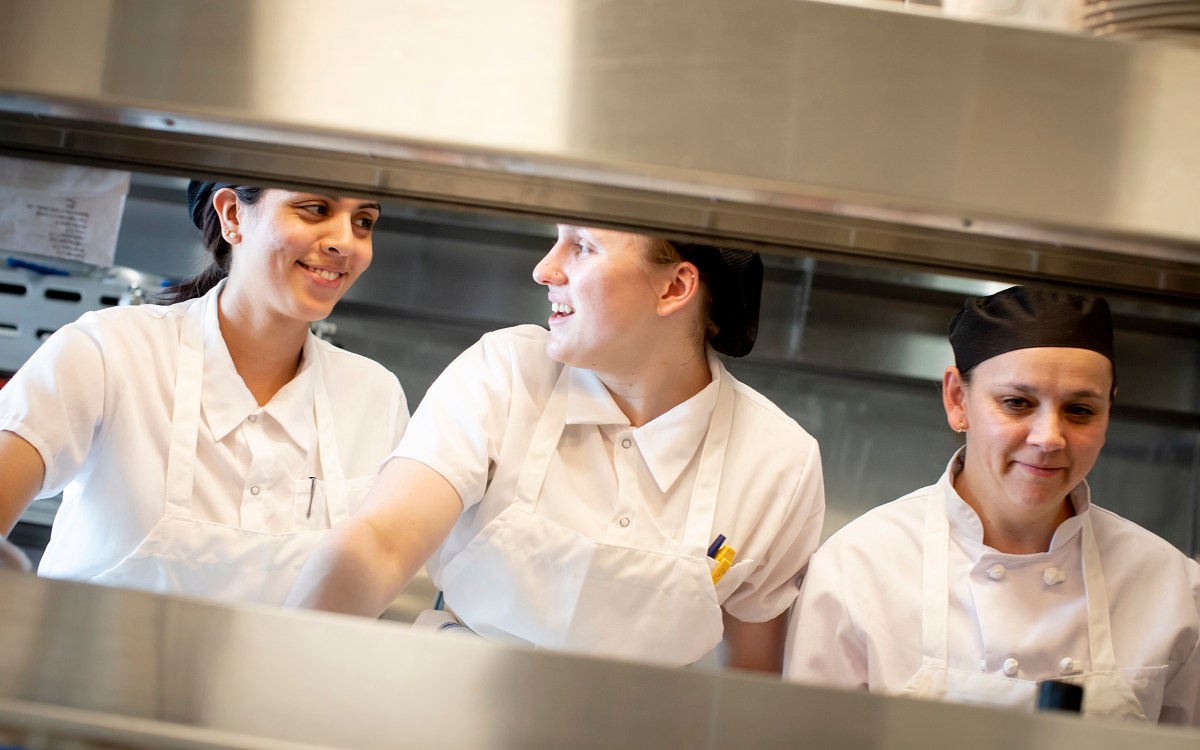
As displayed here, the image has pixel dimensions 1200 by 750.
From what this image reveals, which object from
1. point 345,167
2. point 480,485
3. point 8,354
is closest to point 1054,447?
point 480,485

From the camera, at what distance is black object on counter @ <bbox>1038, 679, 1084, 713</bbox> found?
0.56 meters

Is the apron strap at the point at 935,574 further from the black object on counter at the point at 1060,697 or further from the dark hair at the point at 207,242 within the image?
the dark hair at the point at 207,242

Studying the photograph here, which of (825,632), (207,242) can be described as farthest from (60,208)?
(825,632)

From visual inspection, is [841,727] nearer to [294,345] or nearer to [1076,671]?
[1076,671]

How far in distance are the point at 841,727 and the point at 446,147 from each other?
348 millimetres

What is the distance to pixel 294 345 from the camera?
1.19 metres

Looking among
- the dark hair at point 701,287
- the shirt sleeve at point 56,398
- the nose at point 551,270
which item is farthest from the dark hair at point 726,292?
the shirt sleeve at point 56,398

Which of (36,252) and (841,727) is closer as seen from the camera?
(841,727)

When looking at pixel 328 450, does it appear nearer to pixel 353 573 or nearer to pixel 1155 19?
pixel 353 573

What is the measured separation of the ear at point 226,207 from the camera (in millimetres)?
927

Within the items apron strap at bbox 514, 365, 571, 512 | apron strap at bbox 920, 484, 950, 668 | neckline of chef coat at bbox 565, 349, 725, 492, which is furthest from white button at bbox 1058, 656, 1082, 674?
apron strap at bbox 514, 365, 571, 512

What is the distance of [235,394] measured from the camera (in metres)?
1.18

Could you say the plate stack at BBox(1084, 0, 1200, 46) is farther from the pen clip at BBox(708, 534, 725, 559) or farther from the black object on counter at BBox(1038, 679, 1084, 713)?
the pen clip at BBox(708, 534, 725, 559)

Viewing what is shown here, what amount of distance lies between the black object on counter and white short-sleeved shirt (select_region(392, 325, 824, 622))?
56 cm
